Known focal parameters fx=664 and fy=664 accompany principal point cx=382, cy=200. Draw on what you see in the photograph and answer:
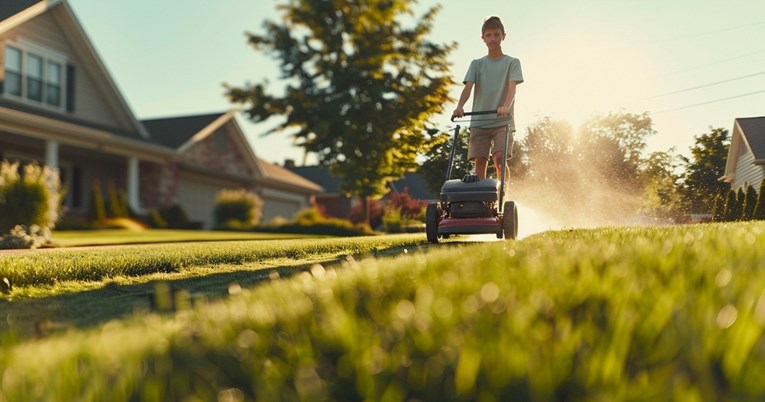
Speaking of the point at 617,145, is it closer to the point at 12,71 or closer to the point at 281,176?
the point at 12,71

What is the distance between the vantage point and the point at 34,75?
2006 cm

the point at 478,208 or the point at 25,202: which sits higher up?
the point at 25,202

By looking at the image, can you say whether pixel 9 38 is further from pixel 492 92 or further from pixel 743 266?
pixel 743 266

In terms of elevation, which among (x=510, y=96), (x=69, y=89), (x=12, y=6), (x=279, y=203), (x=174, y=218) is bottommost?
(x=174, y=218)

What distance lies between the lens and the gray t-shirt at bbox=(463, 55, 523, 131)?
25.0 feet

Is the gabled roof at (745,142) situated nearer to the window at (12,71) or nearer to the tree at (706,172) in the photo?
the tree at (706,172)

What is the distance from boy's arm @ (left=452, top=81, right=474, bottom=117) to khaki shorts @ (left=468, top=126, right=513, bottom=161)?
1.20 feet

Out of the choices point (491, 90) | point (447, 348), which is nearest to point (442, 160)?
point (491, 90)

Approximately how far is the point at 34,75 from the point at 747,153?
26.0 metres

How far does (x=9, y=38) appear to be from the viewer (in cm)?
1908

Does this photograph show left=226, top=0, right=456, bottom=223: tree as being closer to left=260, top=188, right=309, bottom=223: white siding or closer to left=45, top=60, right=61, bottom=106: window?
left=45, top=60, right=61, bottom=106: window

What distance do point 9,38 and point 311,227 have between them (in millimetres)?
10259

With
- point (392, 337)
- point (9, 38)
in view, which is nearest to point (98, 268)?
point (392, 337)

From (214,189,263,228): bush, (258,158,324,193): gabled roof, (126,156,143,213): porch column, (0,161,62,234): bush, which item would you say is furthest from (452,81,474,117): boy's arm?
(258,158,324,193): gabled roof
